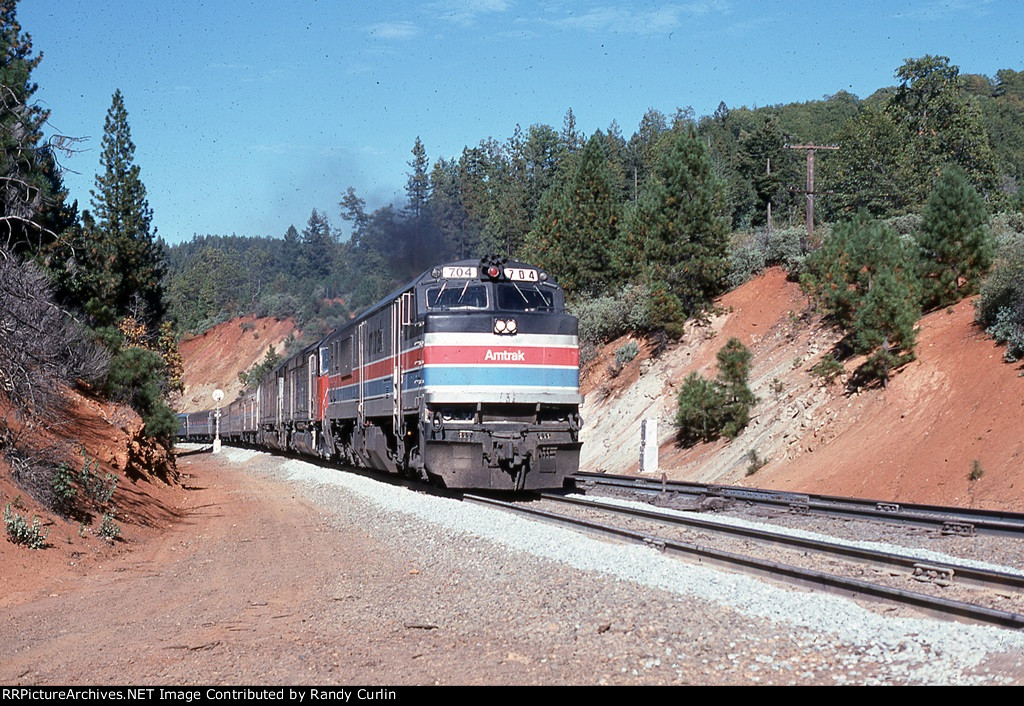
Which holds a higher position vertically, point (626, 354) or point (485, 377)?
point (626, 354)

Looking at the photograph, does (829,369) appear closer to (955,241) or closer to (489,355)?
(955,241)

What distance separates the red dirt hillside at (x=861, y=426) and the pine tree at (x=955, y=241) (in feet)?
3.36

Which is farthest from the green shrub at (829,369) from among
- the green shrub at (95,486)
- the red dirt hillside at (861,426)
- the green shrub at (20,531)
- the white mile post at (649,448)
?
the green shrub at (20,531)

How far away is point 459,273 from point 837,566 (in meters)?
9.22

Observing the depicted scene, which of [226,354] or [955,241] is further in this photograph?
[226,354]

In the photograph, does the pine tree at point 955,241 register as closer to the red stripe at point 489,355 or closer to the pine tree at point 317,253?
the red stripe at point 489,355

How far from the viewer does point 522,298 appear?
57.6 feet

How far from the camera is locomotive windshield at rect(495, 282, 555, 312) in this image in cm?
1739

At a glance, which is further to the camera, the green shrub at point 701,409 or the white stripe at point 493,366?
the green shrub at point 701,409

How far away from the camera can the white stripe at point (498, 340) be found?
16750 millimetres

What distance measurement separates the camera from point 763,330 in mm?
38875

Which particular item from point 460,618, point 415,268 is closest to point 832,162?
point 415,268

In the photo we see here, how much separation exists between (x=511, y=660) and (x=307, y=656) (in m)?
1.48

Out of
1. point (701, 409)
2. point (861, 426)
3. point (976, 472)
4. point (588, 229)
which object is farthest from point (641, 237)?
point (976, 472)
